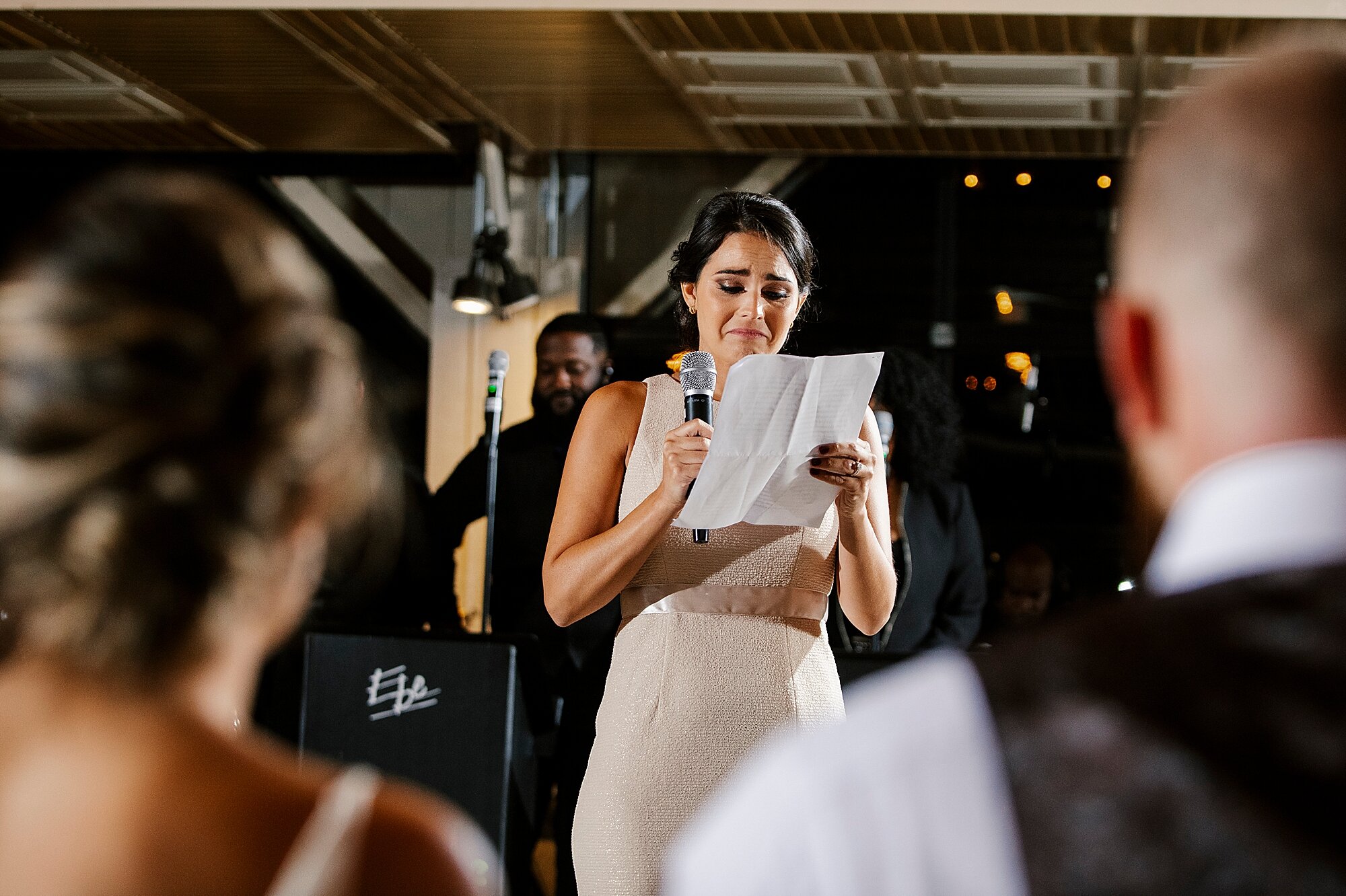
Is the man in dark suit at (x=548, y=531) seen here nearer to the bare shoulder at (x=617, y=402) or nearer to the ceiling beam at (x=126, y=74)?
the bare shoulder at (x=617, y=402)

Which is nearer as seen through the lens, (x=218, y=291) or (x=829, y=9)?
(x=218, y=291)

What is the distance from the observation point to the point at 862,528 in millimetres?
2107

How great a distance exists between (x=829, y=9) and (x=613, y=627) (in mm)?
2222

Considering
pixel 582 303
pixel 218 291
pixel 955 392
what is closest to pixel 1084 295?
pixel 955 392

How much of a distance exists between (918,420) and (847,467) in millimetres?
2701

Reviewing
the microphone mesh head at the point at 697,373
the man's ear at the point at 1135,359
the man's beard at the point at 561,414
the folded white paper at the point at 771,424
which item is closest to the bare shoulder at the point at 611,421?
the microphone mesh head at the point at 697,373

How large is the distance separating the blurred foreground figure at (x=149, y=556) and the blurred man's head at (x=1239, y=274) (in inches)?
19.2

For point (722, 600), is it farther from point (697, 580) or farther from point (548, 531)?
point (548, 531)

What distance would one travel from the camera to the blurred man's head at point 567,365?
495cm

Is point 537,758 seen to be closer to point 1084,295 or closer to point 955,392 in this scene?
point 955,392

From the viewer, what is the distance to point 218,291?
Result: 31.1 inches

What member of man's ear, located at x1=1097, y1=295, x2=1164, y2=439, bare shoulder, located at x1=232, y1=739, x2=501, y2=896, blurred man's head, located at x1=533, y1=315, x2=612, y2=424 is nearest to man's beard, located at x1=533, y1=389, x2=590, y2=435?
blurred man's head, located at x1=533, y1=315, x2=612, y2=424

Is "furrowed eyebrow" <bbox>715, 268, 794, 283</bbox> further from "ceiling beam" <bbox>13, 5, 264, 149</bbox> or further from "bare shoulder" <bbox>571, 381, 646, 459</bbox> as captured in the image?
"ceiling beam" <bbox>13, 5, 264, 149</bbox>

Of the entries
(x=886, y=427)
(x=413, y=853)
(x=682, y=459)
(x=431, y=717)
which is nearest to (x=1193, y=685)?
(x=413, y=853)
